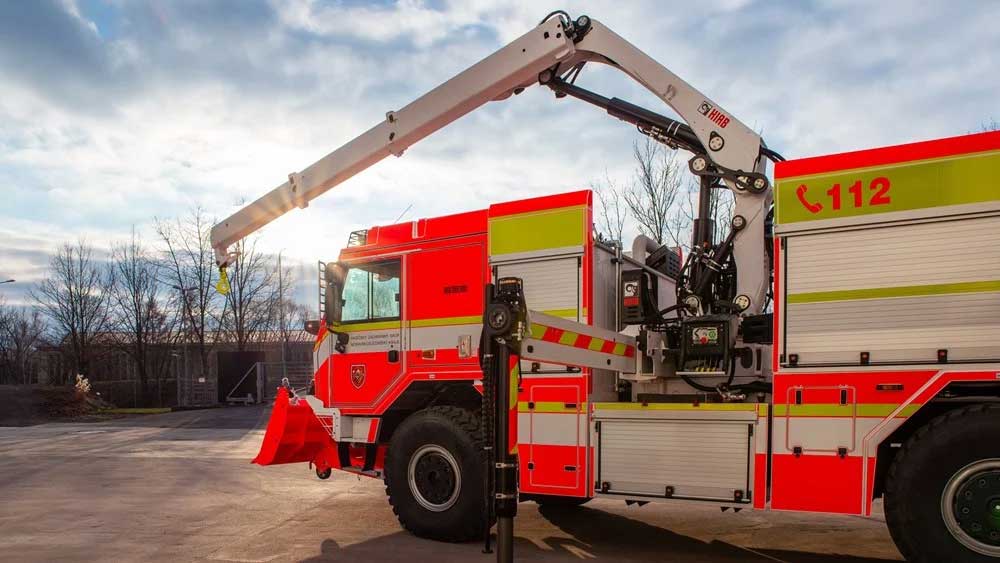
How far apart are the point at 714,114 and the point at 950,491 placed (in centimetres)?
375

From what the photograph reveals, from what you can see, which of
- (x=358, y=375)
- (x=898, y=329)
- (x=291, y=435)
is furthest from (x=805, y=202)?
(x=291, y=435)

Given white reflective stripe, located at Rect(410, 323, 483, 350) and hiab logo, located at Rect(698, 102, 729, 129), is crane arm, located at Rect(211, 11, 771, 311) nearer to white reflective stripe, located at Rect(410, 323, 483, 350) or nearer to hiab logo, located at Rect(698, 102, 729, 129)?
hiab logo, located at Rect(698, 102, 729, 129)

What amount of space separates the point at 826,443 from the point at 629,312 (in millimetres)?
2274

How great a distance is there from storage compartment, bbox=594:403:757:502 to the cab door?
256 cm

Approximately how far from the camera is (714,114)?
23.7 feet

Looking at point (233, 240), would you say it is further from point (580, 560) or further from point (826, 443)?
point (826, 443)

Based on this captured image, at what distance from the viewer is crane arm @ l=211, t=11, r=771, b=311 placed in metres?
6.98

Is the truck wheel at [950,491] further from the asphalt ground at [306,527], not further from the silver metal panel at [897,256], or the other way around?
the asphalt ground at [306,527]

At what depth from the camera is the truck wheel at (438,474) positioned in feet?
24.5

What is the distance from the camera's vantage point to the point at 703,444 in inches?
244

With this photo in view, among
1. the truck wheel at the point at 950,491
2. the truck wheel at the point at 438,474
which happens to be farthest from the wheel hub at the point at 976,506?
the truck wheel at the point at 438,474

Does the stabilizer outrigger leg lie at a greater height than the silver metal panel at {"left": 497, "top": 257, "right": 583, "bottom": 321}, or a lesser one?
lesser

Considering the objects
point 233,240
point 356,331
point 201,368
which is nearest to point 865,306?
point 356,331

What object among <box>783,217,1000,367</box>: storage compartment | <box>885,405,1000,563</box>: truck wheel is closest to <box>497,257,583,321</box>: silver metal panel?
<box>783,217,1000,367</box>: storage compartment
